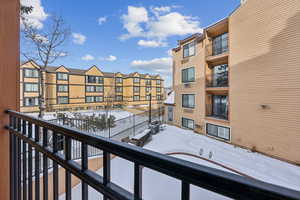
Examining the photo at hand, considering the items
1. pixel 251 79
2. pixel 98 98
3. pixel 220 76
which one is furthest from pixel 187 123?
pixel 98 98

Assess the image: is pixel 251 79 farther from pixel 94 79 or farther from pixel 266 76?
pixel 94 79

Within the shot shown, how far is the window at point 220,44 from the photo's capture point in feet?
27.9

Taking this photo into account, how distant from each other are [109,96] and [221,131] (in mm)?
14392

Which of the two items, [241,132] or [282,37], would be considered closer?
[282,37]

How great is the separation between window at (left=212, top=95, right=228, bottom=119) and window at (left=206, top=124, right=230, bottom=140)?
623mm

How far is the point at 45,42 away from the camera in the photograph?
666 centimetres

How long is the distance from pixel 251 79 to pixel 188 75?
429 cm

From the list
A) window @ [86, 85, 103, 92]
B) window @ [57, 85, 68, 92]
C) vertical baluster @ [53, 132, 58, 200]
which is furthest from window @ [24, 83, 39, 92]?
vertical baluster @ [53, 132, 58, 200]

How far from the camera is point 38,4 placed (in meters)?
5.51

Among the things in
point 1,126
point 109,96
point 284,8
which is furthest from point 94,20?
point 109,96

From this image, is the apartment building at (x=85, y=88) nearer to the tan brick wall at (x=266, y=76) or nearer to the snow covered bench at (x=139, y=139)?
the snow covered bench at (x=139, y=139)

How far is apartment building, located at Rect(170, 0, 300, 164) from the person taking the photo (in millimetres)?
5622

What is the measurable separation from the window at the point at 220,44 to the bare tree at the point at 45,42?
7.36 metres

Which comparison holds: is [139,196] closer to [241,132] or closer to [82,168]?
[82,168]
